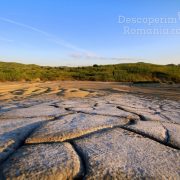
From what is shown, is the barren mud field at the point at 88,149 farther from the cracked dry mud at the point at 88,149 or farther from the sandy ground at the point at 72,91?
the sandy ground at the point at 72,91

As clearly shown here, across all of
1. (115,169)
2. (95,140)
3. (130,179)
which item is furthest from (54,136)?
(130,179)

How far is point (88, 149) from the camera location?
1427 mm

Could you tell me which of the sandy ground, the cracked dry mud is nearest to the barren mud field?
the cracked dry mud

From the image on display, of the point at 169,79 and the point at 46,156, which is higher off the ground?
the point at 46,156

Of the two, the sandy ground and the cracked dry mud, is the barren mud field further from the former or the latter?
the sandy ground

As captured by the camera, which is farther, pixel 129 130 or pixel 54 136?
pixel 129 130

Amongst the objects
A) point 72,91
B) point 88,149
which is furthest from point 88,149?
point 72,91

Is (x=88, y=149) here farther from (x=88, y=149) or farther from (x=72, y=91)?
(x=72, y=91)

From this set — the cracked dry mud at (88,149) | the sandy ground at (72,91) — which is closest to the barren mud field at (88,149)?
the cracked dry mud at (88,149)

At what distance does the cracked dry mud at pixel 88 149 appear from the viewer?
1.17m

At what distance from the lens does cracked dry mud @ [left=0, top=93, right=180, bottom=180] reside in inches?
46.1

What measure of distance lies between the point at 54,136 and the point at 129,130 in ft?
1.85

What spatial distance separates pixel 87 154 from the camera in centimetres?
136

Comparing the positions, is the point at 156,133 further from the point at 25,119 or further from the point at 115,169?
the point at 25,119
